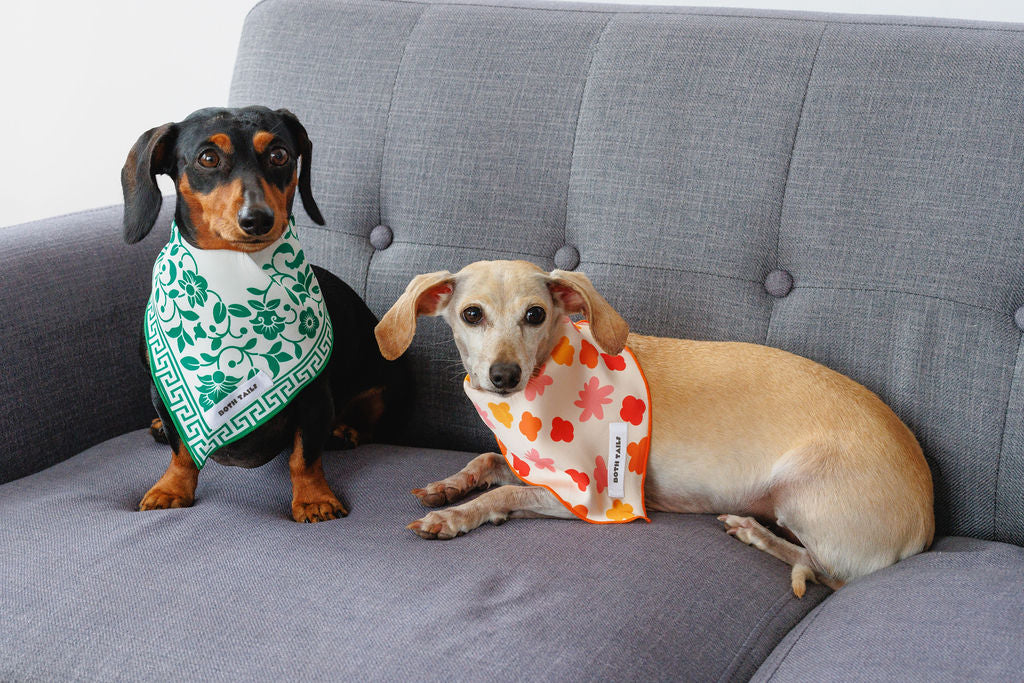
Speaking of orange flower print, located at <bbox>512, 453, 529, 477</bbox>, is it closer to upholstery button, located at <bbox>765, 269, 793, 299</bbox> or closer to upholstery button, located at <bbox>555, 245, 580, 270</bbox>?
upholstery button, located at <bbox>555, 245, 580, 270</bbox>

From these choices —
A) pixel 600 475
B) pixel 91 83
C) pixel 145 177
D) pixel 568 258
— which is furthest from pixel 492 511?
pixel 91 83

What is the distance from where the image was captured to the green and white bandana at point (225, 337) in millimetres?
1646

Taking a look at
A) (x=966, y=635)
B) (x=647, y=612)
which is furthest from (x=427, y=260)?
(x=966, y=635)

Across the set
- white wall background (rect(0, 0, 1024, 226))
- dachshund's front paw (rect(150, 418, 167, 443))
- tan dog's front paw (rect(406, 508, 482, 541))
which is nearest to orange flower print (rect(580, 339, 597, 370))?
tan dog's front paw (rect(406, 508, 482, 541))

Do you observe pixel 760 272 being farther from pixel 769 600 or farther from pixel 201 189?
pixel 201 189

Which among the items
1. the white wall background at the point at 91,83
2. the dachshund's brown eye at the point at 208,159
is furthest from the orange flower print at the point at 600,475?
the white wall background at the point at 91,83

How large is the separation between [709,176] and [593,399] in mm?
496

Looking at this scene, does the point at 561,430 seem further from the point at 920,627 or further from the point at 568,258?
the point at 920,627

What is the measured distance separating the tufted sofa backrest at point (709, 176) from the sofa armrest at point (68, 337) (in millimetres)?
421

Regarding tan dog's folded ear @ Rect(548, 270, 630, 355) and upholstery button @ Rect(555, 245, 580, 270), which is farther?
upholstery button @ Rect(555, 245, 580, 270)

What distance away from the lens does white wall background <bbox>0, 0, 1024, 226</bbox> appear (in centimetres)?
299

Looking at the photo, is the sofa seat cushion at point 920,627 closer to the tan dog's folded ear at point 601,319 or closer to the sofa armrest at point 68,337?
the tan dog's folded ear at point 601,319

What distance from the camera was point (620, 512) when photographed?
63.0 inches

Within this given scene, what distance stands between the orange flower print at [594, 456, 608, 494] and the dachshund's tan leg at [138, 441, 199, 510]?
29.1 inches
